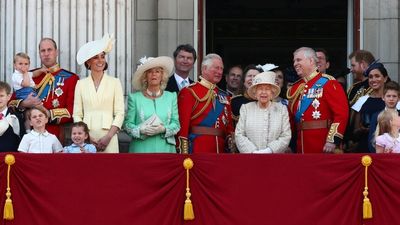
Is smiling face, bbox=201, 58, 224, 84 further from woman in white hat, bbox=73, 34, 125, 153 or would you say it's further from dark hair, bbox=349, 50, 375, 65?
dark hair, bbox=349, 50, 375, 65


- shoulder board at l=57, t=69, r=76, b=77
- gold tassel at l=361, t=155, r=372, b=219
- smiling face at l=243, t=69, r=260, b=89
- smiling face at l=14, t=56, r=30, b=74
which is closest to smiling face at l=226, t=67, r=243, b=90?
smiling face at l=243, t=69, r=260, b=89

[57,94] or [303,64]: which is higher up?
[303,64]

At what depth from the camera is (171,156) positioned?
1263 cm

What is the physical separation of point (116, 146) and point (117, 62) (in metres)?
2.15

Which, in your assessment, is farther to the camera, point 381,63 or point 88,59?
point 381,63

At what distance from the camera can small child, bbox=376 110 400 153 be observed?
12906 millimetres

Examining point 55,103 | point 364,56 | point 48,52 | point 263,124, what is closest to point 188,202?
point 263,124

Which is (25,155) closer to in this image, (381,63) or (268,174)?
(268,174)

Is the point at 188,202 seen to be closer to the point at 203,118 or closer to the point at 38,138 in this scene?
the point at 203,118

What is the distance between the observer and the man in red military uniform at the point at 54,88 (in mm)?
13803

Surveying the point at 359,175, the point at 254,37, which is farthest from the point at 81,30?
the point at 254,37

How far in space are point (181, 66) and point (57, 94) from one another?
1.42 m

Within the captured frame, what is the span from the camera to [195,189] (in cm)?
1264

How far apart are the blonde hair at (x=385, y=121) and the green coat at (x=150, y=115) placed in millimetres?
2029
